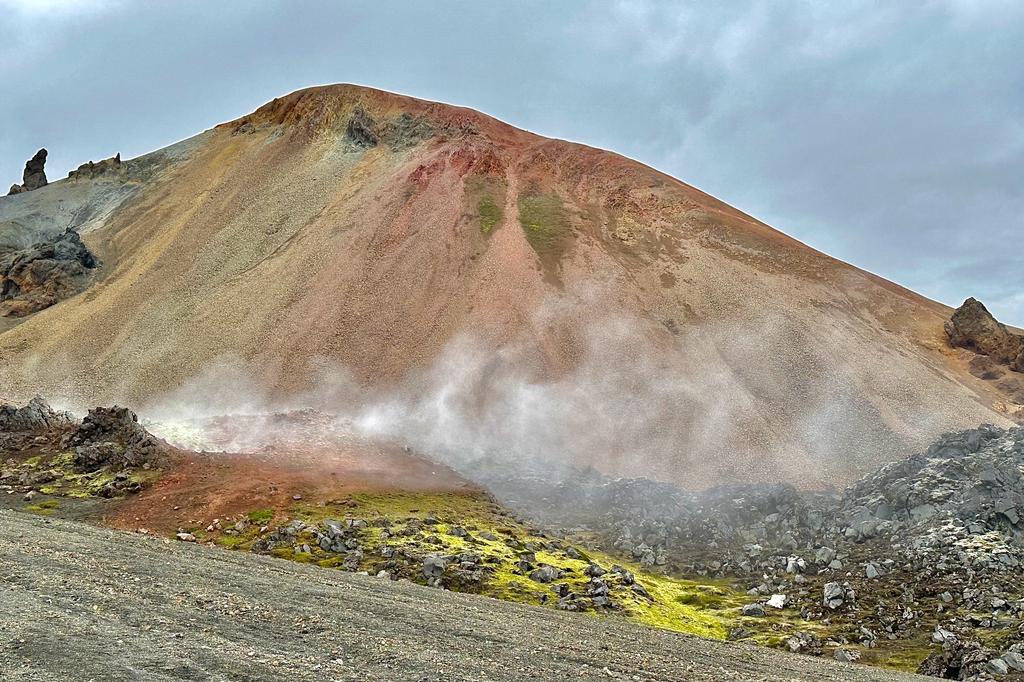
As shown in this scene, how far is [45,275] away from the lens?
63.0m

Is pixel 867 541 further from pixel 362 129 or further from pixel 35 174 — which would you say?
pixel 35 174

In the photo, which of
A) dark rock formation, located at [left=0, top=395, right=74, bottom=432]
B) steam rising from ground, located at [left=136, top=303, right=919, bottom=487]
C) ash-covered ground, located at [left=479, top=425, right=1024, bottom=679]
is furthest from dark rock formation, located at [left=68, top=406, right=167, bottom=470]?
ash-covered ground, located at [left=479, top=425, right=1024, bottom=679]

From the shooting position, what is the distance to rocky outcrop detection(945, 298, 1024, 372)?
168 feet

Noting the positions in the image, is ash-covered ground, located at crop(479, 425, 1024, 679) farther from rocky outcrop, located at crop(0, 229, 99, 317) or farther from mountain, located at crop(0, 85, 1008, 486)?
rocky outcrop, located at crop(0, 229, 99, 317)

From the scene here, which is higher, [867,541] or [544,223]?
[544,223]

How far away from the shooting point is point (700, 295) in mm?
54188

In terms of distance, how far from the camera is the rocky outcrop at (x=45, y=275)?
61.7 meters

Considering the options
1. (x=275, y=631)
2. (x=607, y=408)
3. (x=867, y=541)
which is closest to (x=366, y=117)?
(x=607, y=408)

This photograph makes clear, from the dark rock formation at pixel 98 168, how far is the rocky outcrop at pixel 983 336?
9016 cm

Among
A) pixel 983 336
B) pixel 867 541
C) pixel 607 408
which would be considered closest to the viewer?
pixel 867 541

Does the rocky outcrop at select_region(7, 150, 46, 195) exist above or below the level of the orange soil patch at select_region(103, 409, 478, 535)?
above

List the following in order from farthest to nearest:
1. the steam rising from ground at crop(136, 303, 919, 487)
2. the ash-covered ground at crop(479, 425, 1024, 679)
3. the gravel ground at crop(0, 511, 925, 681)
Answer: the steam rising from ground at crop(136, 303, 919, 487), the ash-covered ground at crop(479, 425, 1024, 679), the gravel ground at crop(0, 511, 925, 681)

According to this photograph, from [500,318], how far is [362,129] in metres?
36.8

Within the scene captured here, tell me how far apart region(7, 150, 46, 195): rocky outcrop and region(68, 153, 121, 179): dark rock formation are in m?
14.7
